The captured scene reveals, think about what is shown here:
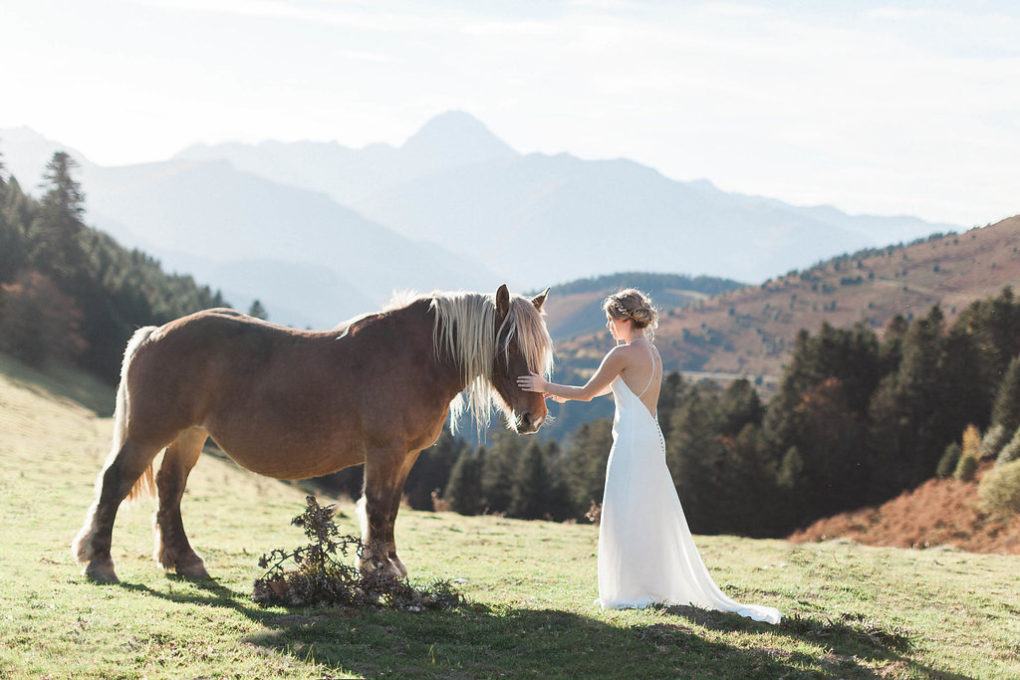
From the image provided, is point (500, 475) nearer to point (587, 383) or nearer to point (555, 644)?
point (587, 383)

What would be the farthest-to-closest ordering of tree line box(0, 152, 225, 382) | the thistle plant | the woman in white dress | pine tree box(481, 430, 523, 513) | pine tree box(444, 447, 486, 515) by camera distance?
pine tree box(481, 430, 523, 513) < pine tree box(444, 447, 486, 515) < tree line box(0, 152, 225, 382) < the woman in white dress < the thistle plant

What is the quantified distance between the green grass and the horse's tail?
870 mm

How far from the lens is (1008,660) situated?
6680 millimetres

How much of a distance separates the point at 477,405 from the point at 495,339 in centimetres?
72

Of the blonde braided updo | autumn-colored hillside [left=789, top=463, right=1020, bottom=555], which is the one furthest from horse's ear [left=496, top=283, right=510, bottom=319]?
autumn-colored hillside [left=789, top=463, right=1020, bottom=555]

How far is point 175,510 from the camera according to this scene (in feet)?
27.1

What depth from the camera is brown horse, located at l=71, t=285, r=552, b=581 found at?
7273mm

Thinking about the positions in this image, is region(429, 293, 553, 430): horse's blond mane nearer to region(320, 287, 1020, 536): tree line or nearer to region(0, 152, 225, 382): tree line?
region(320, 287, 1020, 536): tree line

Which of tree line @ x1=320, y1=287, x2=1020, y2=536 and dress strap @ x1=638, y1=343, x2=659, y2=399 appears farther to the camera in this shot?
tree line @ x1=320, y1=287, x2=1020, y2=536

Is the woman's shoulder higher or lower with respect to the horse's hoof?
higher

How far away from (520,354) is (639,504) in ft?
5.91

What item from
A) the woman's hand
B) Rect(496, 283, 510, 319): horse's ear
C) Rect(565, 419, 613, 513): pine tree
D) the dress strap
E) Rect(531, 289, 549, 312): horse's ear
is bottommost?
Rect(565, 419, 613, 513): pine tree

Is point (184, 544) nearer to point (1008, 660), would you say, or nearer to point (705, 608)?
point (705, 608)

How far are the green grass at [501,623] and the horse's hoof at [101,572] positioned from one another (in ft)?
0.54
